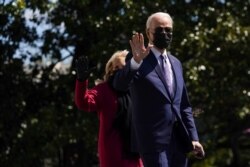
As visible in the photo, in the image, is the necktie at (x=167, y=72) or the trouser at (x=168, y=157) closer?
the trouser at (x=168, y=157)

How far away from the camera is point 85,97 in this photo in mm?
5266

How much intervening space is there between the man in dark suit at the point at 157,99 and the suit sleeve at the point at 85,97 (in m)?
0.49

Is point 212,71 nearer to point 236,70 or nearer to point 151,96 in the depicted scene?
point 236,70

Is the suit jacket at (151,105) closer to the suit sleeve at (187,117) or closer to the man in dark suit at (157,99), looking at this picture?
the man in dark suit at (157,99)

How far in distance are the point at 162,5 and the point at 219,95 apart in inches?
80.1

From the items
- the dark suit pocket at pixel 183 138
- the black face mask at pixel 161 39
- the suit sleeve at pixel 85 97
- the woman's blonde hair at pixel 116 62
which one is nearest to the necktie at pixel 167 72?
the black face mask at pixel 161 39

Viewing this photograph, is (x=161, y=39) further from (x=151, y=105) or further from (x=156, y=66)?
(x=151, y=105)

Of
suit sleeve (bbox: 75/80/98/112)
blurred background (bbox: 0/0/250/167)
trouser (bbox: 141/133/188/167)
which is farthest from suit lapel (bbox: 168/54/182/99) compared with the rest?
blurred background (bbox: 0/0/250/167)

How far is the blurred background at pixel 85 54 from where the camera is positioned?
1169 centimetres

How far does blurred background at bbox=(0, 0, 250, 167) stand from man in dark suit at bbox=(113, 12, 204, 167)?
20.8 feet

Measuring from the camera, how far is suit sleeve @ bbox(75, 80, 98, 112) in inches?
198

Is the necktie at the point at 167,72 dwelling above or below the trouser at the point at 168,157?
above

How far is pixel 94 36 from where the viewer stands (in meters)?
12.4

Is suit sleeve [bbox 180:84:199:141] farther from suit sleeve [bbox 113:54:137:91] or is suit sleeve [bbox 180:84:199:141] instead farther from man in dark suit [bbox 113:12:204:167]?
suit sleeve [bbox 113:54:137:91]
